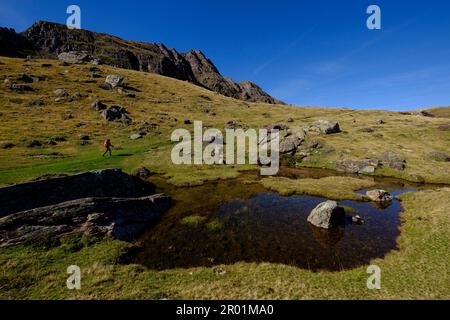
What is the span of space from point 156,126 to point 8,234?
7445 cm

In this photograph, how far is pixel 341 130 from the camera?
94.1m

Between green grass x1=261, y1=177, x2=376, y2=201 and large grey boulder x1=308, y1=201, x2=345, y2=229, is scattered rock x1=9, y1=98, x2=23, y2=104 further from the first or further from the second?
large grey boulder x1=308, y1=201, x2=345, y2=229

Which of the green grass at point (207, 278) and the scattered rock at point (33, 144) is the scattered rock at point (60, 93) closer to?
the scattered rock at point (33, 144)

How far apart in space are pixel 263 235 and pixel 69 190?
25.5 meters

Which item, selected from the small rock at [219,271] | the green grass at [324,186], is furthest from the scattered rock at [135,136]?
the small rock at [219,271]

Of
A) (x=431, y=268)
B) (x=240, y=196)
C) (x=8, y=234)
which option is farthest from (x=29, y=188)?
(x=431, y=268)

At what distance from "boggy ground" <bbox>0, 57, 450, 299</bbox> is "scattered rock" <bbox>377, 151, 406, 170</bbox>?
1.86 meters

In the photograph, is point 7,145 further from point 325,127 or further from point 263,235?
point 325,127

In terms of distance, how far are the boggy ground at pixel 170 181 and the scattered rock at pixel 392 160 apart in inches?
73.1

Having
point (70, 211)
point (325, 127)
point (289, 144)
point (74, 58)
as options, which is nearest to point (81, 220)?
point (70, 211)

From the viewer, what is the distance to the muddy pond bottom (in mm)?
21594

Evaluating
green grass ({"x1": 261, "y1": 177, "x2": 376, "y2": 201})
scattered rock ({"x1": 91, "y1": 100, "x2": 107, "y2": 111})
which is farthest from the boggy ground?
scattered rock ({"x1": 91, "y1": 100, "x2": 107, "y2": 111})

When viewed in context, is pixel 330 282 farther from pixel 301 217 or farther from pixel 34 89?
pixel 34 89
